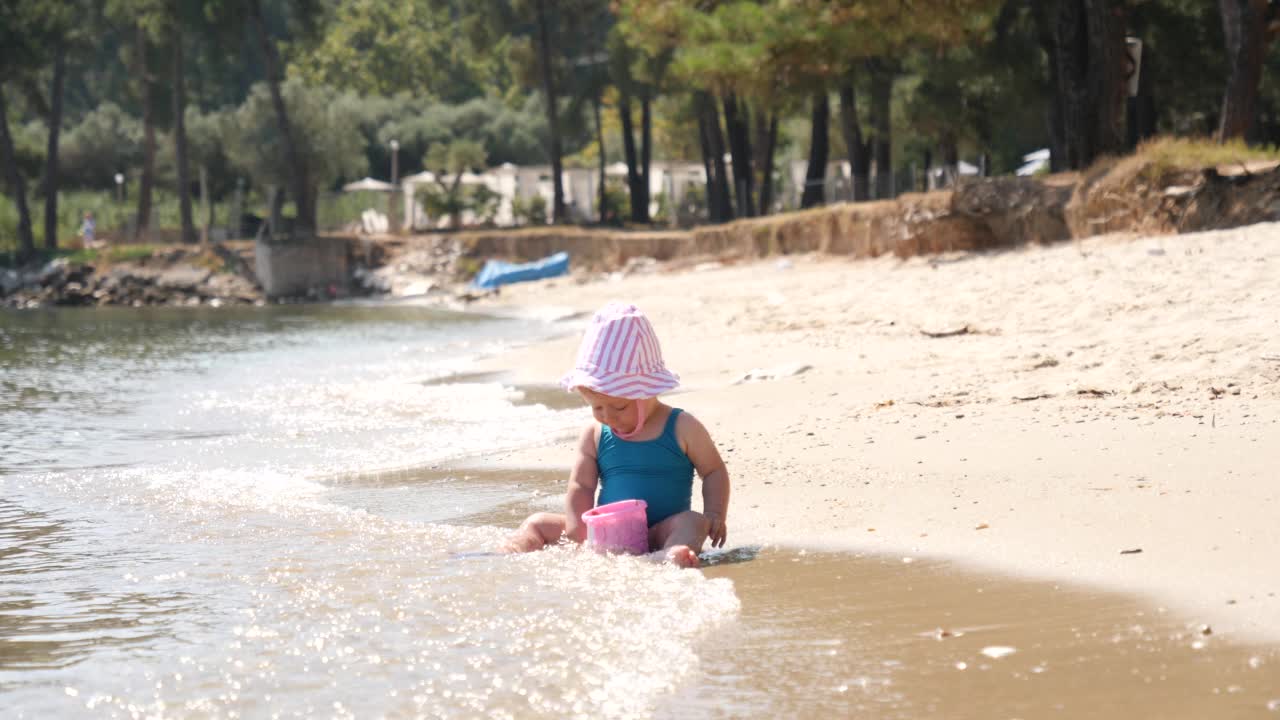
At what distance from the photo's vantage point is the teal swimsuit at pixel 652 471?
5504mm

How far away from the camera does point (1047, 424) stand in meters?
6.80

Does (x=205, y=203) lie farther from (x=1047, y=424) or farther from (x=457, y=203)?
(x=1047, y=424)

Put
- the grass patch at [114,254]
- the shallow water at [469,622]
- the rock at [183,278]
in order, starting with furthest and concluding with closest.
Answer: the grass patch at [114,254] < the rock at [183,278] < the shallow water at [469,622]

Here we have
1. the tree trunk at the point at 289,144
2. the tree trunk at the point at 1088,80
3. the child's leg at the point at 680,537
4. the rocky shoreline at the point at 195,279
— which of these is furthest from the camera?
the tree trunk at the point at 289,144

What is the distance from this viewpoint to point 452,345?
66.6ft

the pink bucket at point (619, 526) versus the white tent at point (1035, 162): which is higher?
the white tent at point (1035, 162)

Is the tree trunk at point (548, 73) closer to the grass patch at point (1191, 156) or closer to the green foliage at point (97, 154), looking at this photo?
the green foliage at point (97, 154)

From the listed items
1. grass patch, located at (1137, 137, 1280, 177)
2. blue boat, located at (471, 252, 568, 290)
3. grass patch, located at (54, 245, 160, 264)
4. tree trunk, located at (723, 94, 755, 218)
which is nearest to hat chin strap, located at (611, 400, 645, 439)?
grass patch, located at (1137, 137, 1280, 177)

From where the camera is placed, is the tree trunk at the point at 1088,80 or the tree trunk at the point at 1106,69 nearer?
the tree trunk at the point at 1106,69

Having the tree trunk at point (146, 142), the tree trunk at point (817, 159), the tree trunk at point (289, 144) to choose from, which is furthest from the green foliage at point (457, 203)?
the tree trunk at point (817, 159)

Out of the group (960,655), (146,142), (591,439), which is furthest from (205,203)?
(960,655)

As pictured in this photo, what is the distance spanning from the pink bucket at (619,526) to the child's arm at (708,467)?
0.86 ft

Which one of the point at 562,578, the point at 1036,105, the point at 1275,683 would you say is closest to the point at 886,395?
the point at 562,578

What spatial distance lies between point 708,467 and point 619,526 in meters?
0.44
